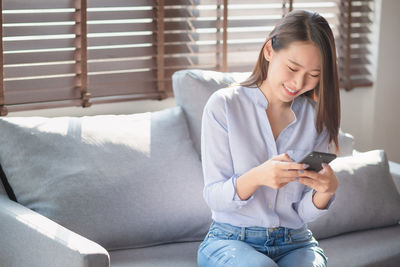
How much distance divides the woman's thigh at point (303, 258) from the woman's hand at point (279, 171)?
0.24 meters

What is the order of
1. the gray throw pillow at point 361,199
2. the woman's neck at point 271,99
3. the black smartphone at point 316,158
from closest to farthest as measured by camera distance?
1. the black smartphone at point 316,158
2. the woman's neck at point 271,99
3. the gray throw pillow at point 361,199

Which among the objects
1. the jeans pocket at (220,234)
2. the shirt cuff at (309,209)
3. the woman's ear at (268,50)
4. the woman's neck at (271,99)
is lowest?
the jeans pocket at (220,234)

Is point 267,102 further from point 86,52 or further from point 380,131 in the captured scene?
point 380,131

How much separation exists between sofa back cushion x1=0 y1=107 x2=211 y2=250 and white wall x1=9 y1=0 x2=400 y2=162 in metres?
1.45

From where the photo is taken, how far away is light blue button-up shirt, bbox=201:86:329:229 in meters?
1.93

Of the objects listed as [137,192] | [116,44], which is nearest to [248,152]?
[137,192]

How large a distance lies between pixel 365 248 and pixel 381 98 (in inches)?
58.2

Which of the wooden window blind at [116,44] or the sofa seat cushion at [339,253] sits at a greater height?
the wooden window blind at [116,44]

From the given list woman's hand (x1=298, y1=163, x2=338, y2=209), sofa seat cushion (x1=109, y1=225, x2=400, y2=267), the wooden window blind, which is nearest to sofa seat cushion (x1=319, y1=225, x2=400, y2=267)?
sofa seat cushion (x1=109, y1=225, x2=400, y2=267)

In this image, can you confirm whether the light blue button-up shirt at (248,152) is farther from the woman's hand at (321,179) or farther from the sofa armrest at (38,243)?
the sofa armrest at (38,243)

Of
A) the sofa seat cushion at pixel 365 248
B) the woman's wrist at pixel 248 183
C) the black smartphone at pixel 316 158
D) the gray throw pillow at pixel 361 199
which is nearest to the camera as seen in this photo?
the black smartphone at pixel 316 158

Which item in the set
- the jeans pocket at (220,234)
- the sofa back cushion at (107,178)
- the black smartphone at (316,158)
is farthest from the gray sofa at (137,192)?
the black smartphone at (316,158)

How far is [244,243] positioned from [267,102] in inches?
17.2

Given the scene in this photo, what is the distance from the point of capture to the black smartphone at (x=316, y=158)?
1710 mm
